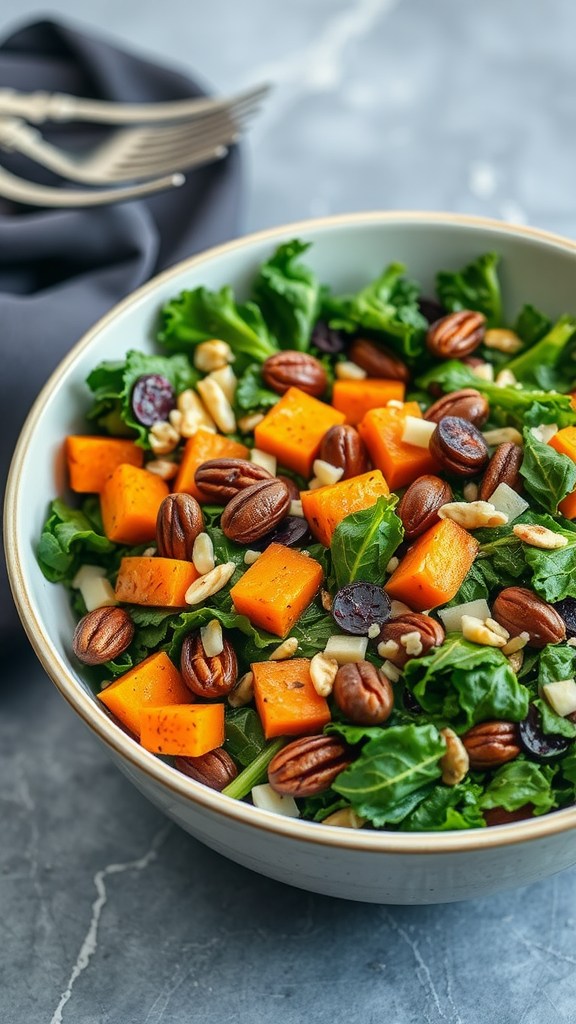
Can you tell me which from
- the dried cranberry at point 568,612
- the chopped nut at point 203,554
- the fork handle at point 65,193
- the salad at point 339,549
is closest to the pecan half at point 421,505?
the salad at point 339,549

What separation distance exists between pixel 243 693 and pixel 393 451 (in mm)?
669

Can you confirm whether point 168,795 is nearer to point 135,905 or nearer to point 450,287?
point 135,905

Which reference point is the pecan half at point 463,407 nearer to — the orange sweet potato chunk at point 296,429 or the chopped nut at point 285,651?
the orange sweet potato chunk at point 296,429

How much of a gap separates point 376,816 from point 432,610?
1.57ft

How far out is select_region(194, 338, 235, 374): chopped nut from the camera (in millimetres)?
2791

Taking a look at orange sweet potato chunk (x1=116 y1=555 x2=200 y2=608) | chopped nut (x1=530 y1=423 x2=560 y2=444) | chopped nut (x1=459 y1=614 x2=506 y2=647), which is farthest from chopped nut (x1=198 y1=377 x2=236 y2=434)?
chopped nut (x1=459 y1=614 x2=506 y2=647)

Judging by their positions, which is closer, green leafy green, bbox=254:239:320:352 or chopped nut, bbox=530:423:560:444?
chopped nut, bbox=530:423:560:444

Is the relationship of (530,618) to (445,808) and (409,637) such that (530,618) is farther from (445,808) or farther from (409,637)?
(445,808)

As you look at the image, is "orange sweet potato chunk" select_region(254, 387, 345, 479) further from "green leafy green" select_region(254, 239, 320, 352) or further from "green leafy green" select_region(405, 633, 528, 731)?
"green leafy green" select_region(405, 633, 528, 731)

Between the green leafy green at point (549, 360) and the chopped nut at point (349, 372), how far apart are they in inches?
16.3

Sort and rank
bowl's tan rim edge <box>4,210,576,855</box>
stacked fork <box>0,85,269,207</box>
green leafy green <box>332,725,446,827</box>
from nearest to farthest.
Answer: bowl's tan rim edge <box>4,210,576,855</box>
green leafy green <box>332,725,446,827</box>
stacked fork <box>0,85,269,207</box>

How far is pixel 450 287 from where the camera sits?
9.50ft

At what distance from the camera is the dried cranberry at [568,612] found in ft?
7.23

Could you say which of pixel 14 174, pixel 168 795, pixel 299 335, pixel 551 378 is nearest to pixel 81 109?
pixel 14 174
